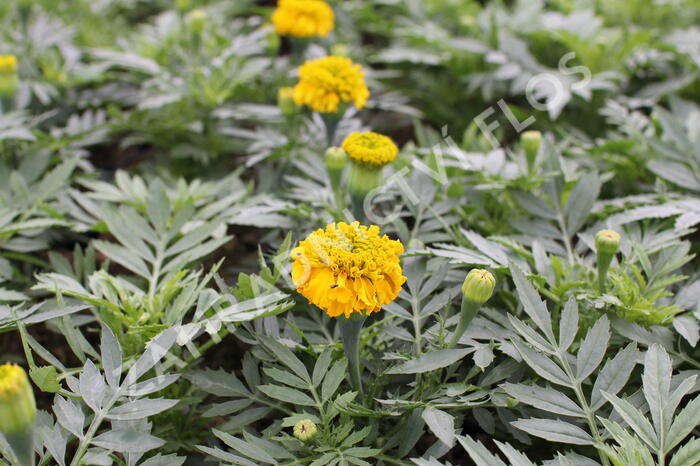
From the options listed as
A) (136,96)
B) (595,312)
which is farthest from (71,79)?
(595,312)

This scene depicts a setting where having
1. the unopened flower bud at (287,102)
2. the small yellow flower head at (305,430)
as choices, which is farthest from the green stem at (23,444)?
the unopened flower bud at (287,102)

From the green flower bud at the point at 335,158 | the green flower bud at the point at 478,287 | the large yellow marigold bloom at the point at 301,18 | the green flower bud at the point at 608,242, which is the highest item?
the large yellow marigold bloom at the point at 301,18

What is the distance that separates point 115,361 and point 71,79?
4.49ft

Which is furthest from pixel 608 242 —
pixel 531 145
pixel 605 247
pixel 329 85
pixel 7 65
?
pixel 7 65

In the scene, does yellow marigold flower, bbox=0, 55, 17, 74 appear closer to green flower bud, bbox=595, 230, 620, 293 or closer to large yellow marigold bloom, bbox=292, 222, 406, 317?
large yellow marigold bloom, bbox=292, 222, 406, 317

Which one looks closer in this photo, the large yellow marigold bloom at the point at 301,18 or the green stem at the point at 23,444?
the green stem at the point at 23,444

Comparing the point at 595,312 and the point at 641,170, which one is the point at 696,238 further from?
the point at 595,312

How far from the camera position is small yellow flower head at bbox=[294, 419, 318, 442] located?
3.24 feet

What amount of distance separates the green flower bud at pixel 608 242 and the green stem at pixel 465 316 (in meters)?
0.28

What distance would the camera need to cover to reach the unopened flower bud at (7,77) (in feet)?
5.34

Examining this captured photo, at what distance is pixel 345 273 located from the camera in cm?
96

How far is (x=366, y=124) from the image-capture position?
2.15 metres

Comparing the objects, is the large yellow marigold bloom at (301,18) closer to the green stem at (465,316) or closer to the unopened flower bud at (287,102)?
the unopened flower bud at (287,102)

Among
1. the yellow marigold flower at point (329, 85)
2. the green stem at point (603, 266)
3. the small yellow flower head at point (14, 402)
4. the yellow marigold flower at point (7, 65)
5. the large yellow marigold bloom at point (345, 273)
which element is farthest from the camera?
the yellow marigold flower at point (7, 65)
